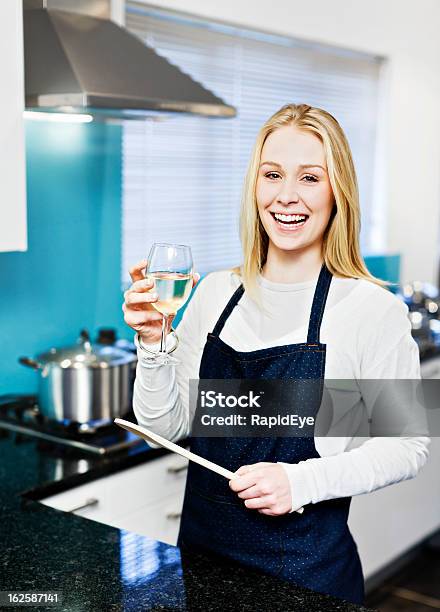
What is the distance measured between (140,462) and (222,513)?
62cm

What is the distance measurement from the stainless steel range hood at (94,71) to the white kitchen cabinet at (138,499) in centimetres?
95

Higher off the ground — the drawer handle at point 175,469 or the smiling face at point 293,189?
the smiling face at point 293,189

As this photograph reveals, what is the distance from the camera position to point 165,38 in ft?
10.3

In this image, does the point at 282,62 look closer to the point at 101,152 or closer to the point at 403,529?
the point at 101,152

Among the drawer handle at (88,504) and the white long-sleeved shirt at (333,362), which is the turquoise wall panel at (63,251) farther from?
the white long-sleeved shirt at (333,362)

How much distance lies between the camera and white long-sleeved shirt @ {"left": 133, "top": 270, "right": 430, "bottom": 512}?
1596 mm

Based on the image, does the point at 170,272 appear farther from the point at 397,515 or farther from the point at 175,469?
the point at 397,515

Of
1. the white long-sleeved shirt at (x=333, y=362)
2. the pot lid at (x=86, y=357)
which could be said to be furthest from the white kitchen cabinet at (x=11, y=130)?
the white long-sleeved shirt at (x=333, y=362)

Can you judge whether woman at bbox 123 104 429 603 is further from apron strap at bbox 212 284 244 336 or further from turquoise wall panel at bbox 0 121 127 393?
turquoise wall panel at bbox 0 121 127 393

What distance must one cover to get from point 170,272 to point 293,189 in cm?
33

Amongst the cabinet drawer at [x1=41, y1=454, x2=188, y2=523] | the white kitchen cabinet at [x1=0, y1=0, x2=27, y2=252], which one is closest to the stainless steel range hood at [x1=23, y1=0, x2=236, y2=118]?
the white kitchen cabinet at [x1=0, y1=0, x2=27, y2=252]

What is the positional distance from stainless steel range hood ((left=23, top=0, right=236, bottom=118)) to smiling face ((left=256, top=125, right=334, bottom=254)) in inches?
26.0

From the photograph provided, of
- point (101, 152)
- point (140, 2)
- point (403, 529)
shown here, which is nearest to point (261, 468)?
point (101, 152)

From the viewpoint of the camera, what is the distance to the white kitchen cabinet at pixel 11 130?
2.06 meters
